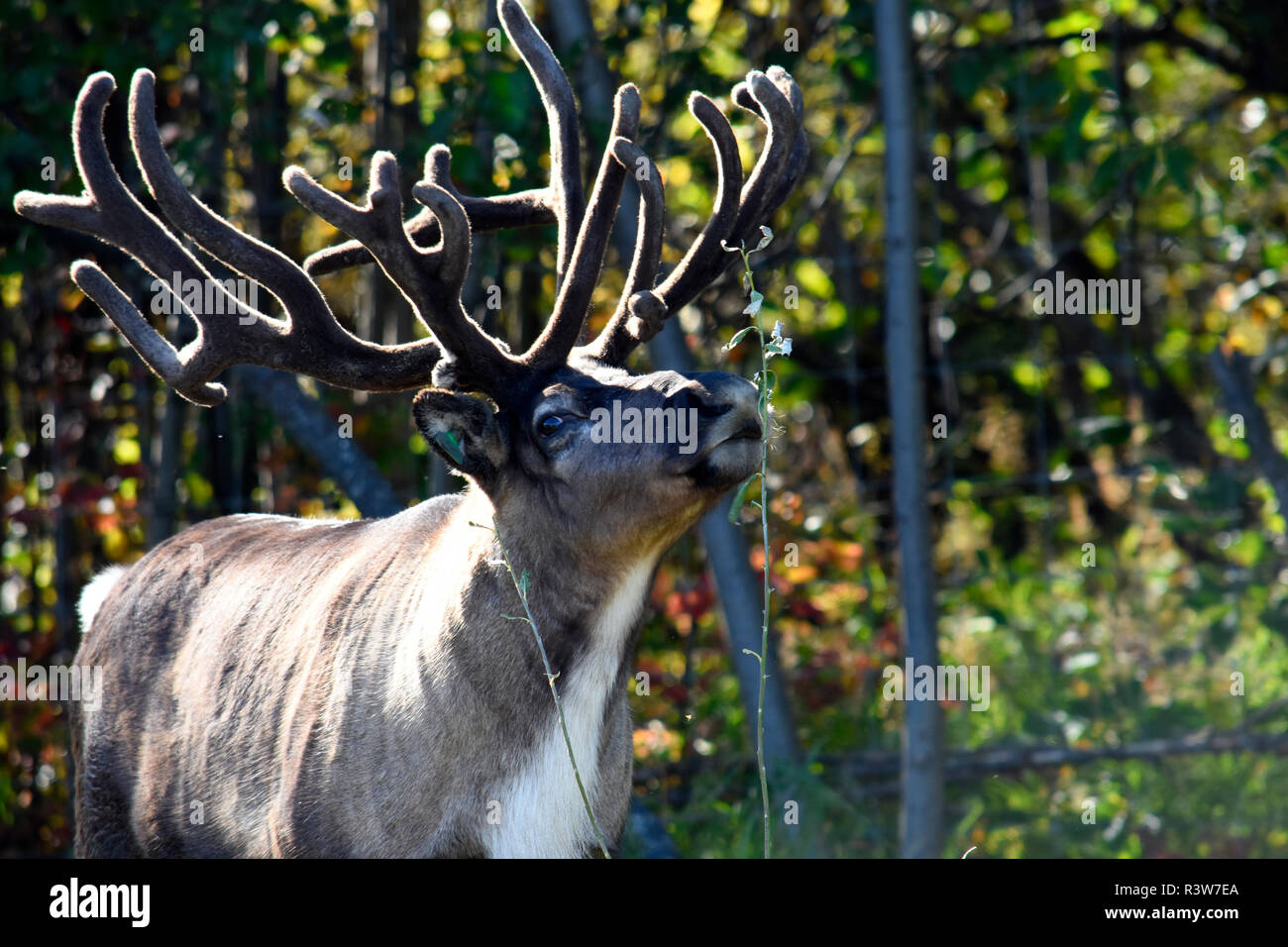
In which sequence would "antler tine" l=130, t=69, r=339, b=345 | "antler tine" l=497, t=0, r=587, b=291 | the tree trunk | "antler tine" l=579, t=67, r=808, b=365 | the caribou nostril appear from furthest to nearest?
the tree trunk, "antler tine" l=497, t=0, r=587, b=291, "antler tine" l=579, t=67, r=808, b=365, "antler tine" l=130, t=69, r=339, b=345, the caribou nostril

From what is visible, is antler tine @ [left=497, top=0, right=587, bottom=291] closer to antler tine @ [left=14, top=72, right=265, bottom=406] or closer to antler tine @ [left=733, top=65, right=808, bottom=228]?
antler tine @ [left=733, top=65, right=808, bottom=228]

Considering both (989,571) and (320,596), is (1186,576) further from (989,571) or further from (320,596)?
(320,596)

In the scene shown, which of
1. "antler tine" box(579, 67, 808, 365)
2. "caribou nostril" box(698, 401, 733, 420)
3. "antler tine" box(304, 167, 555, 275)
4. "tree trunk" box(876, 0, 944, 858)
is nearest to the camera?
"caribou nostril" box(698, 401, 733, 420)

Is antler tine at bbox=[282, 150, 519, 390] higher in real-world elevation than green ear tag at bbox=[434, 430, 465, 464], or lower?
higher

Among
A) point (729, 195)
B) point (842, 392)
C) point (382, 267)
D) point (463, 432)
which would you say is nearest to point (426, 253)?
point (382, 267)

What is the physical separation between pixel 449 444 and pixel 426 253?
42 cm

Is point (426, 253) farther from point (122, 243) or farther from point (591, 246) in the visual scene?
point (122, 243)

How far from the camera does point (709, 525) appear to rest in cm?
504

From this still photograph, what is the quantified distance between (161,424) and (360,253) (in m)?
2.47

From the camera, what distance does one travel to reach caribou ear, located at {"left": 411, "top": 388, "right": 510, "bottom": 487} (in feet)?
10.8

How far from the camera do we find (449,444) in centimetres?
330

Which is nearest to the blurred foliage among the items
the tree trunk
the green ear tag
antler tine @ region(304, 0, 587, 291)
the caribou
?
the tree trunk

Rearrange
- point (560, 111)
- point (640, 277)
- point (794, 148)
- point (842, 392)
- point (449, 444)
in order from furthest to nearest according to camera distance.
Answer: point (842, 392), point (794, 148), point (560, 111), point (640, 277), point (449, 444)

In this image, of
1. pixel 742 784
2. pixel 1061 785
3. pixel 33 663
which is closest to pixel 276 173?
pixel 33 663
